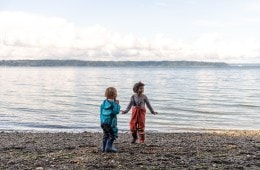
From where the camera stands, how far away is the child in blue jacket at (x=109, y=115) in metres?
11.5

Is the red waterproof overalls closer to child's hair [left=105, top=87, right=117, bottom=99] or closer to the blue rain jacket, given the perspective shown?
the blue rain jacket

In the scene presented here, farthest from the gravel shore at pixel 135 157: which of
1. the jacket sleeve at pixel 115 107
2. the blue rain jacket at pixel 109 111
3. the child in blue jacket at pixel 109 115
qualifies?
the jacket sleeve at pixel 115 107

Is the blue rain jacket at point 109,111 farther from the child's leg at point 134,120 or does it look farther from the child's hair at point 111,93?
the child's leg at point 134,120

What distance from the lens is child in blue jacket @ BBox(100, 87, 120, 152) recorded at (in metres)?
11.5

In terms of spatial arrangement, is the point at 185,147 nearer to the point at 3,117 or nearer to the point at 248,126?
the point at 248,126

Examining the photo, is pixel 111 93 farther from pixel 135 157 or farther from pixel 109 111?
pixel 135 157

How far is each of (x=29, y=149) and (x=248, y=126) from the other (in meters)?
17.4

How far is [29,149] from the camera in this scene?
1284 cm

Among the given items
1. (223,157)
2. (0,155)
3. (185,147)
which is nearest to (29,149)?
(0,155)

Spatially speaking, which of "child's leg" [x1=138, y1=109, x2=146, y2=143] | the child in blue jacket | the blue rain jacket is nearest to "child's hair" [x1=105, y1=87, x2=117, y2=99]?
the child in blue jacket

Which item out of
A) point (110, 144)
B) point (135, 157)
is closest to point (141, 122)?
point (110, 144)

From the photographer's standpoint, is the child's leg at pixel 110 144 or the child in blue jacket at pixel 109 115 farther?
the child's leg at pixel 110 144

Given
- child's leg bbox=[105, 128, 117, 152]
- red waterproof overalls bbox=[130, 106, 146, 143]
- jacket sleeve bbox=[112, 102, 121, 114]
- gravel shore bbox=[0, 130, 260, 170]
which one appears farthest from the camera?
red waterproof overalls bbox=[130, 106, 146, 143]

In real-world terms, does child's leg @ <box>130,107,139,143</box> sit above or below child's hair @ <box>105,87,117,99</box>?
below
